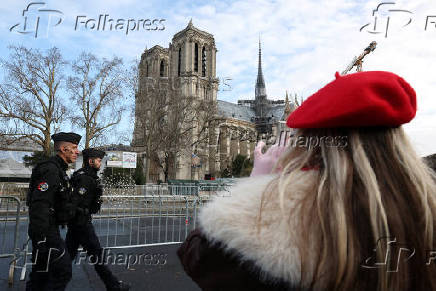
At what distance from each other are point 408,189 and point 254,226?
20.8 inches

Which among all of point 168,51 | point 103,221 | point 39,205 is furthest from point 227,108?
point 39,205

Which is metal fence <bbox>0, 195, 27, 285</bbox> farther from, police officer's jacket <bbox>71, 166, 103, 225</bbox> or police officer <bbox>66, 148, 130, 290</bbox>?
police officer's jacket <bbox>71, 166, 103, 225</bbox>

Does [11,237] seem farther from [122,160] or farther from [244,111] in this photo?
[244,111]

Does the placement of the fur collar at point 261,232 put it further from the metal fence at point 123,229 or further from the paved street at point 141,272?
the metal fence at point 123,229

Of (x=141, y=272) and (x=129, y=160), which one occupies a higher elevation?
(x=129, y=160)

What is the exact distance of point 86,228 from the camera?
4.29 metres

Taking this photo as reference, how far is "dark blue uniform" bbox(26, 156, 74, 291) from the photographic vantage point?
329 cm

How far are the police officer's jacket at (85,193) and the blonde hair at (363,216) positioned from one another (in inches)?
146

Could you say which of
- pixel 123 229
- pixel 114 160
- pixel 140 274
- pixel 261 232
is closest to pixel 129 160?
pixel 114 160

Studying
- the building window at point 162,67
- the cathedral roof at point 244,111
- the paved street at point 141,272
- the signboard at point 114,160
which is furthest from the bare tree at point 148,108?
the cathedral roof at point 244,111

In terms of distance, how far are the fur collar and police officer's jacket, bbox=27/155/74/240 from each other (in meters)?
2.88

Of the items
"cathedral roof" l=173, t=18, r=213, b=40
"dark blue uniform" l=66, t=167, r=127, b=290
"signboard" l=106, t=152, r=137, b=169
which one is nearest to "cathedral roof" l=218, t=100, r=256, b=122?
"cathedral roof" l=173, t=18, r=213, b=40

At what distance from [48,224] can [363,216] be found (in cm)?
333

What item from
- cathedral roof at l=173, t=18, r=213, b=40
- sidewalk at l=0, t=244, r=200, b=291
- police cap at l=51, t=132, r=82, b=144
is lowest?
sidewalk at l=0, t=244, r=200, b=291
